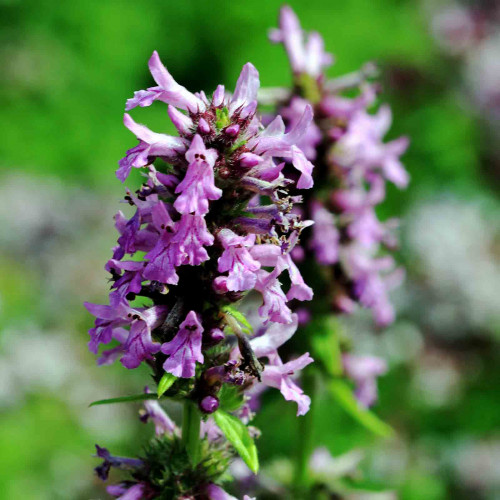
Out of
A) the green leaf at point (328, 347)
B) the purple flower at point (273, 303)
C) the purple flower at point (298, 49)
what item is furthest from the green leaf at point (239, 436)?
the purple flower at point (298, 49)

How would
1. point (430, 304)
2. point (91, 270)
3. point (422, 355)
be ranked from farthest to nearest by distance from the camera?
1. point (91, 270)
2. point (430, 304)
3. point (422, 355)

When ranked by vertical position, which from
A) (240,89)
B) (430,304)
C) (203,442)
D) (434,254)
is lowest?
(203,442)

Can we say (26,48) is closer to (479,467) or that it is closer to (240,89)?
A: (479,467)

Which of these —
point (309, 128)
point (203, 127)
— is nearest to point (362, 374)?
point (309, 128)

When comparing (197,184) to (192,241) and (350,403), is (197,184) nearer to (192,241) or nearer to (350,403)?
(192,241)

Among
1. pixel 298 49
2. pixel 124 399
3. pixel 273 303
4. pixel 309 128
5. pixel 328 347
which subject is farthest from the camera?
pixel 298 49

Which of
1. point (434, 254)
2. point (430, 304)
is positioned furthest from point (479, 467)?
point (434, 254)

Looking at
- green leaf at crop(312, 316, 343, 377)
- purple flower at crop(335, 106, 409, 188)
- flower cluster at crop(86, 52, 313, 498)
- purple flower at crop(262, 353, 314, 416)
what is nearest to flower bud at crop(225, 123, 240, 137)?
flower cluster at crop(86, 52, 313, 498)
